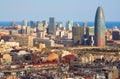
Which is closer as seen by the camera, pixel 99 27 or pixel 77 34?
pixel 99 27

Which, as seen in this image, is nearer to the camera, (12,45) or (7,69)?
(7,69)

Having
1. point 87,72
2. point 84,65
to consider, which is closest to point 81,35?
point 84,65

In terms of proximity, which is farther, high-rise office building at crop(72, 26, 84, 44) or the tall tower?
high-rise office building at crop(72, 26, 84, 44)

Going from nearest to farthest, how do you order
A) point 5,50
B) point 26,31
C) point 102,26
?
point 5,50, point 102,26, point 26,31

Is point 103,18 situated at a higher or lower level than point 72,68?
higher

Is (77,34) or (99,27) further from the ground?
(99,27)

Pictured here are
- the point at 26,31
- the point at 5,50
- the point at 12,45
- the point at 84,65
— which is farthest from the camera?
the point at 26,31

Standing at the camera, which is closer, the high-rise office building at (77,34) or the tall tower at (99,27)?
the tall tower at (99,27)

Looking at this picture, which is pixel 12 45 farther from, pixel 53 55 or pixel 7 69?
pixel 7 69
